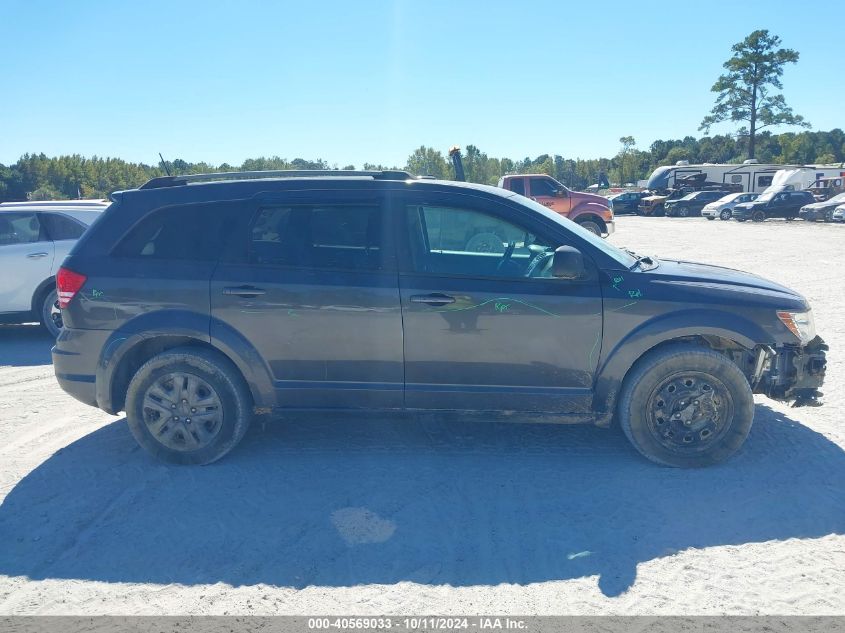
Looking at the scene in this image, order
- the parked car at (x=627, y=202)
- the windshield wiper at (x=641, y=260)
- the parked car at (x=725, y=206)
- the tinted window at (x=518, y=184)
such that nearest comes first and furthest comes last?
the windshield wiper at (x=641, y=260), the tinted window at (x=518, y=184), the parked car at (x=725, y=206), the parked car at (x=627, y=202)

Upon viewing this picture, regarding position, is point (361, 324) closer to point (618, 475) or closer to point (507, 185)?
point (618, 475)

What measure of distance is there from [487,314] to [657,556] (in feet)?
5.78

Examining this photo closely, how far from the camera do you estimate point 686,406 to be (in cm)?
453

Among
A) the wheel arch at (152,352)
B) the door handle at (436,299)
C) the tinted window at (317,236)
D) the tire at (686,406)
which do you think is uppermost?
the tinted window at (317,236)

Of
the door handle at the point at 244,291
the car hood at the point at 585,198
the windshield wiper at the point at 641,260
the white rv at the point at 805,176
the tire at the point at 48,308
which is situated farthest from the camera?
the white rv at the point at 805,176

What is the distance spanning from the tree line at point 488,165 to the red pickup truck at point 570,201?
13.5 ft

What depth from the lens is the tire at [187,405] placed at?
469 cm

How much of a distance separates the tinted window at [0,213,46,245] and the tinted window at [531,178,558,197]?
13151 mm

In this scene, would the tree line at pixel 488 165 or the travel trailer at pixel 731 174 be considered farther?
the travel trailer at pixel 731 174

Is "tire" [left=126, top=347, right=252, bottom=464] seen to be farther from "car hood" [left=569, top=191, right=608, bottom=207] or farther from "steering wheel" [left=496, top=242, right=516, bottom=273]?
"car hood" [left=569, top=191, right=608, bottom=207]

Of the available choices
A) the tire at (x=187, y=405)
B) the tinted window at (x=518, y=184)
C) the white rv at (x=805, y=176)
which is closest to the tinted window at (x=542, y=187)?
the tinted window at (x=518, y=184)

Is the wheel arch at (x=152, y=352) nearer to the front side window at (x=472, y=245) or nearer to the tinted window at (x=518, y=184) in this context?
the front side window at (x=472, y=245)

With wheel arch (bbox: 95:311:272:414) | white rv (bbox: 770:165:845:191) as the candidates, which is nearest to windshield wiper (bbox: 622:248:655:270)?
wheel arch (bbox: 95:311:272:414)

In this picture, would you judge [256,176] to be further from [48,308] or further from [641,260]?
[48,308]
